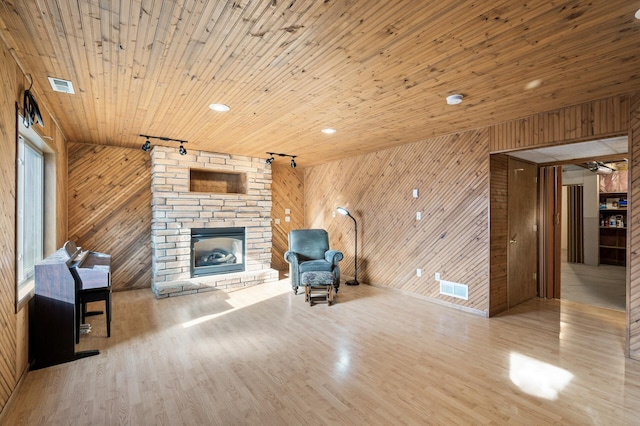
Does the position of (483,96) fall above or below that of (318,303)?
above

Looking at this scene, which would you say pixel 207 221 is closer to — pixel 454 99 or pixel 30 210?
pixel 30 210

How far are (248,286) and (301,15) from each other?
466cm

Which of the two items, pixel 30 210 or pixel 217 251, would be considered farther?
pixel 217 251

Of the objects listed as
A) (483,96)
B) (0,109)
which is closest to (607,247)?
(483,96)

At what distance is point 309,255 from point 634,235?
404 cm

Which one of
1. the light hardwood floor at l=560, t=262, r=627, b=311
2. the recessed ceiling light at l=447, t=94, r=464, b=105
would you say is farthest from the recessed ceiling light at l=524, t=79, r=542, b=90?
the light hardwood floor at l=560, t=262, r=627, b=311

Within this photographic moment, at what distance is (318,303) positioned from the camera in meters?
4.46

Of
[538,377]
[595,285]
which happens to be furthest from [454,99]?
[595,285]

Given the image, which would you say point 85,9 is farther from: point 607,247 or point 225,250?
point 607,247

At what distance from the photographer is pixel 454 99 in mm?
2936

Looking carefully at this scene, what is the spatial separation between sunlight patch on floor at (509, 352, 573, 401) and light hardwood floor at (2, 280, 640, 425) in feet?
0.04

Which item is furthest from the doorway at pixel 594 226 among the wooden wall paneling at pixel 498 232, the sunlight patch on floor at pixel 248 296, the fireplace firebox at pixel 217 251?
the fireplace firebox at pixel 217 251

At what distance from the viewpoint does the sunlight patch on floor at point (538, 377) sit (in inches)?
89.6

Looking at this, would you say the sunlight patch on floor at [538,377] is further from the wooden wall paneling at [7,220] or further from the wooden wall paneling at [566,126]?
the wooden wall paneling at [7,220]
